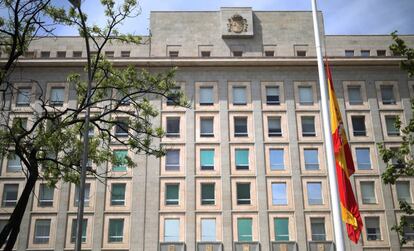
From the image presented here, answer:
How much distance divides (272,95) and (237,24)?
7348 millimetres

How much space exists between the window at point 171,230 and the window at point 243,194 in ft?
16.0

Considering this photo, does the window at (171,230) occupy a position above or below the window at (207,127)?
below

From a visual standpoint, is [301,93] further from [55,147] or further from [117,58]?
[55,147]

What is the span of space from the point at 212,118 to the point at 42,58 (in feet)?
48.1

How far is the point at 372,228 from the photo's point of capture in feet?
119

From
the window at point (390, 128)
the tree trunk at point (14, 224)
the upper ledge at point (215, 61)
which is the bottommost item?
the tree trunk at point (14, 224)

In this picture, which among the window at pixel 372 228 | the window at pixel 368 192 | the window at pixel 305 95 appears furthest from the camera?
the window at pixel 305 95

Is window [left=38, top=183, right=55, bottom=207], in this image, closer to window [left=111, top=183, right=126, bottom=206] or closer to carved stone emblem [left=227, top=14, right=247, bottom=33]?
window [left=111, top=183, right=126, bottom=206]

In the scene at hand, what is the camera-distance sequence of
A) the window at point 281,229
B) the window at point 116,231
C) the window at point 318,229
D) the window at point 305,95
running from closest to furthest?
1. the window at point 116,231
2. the window at point 281,229
3. the window at point 318,229
4. the window at point 305,95

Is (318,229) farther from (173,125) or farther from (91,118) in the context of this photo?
(91,118)

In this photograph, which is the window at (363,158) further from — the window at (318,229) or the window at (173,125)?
the window at (173,125)

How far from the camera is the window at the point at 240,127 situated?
127 ft

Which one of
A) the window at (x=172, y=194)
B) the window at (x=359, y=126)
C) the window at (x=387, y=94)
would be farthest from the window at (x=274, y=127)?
the window at (x=387, y=94)

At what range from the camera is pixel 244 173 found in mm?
37281
